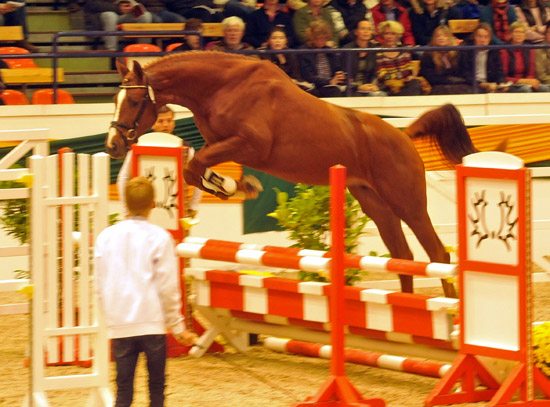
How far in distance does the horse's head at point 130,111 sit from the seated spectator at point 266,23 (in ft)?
12.7

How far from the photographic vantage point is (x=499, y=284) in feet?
13.2

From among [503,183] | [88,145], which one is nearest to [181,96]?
[503,183]

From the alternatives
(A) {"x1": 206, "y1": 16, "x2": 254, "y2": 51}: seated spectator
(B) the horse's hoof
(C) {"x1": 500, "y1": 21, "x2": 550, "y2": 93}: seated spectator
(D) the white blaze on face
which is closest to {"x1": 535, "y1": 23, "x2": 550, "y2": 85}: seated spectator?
(C) {"x1": 500, "y1": 21, "x2": 550, "y2": 93}: seated spectator

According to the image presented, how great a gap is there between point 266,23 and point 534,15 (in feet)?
10.0

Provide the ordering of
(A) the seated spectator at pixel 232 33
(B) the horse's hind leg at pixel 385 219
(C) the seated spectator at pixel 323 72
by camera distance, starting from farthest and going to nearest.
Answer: (A) the seated spectator at pixel 232 33
(C) the seated spectator at pixel 323 72
(B) the horse's hind leg at pixel 385 219

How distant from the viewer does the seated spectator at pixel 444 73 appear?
8.92 metres

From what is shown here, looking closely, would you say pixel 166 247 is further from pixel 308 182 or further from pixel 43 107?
pixel 43 107

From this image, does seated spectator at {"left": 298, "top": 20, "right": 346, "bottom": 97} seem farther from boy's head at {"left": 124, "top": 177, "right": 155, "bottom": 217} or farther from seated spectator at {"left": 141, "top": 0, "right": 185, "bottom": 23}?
boy's head at {"left": 124, "top": 177, "right": 155, "bottom": 217}

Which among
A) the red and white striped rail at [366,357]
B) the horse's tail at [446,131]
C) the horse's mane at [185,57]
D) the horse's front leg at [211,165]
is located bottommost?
the red and white striped rail at [366,357]

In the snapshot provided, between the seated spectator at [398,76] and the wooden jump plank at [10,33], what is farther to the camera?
the wooden jump plank at [10,33]

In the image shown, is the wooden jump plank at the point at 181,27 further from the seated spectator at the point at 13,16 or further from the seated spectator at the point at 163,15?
the seated spectator at the point at 13,16

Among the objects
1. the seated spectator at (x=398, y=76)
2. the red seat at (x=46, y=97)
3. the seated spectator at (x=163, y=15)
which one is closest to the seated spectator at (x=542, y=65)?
the seated spectator at (x=398, y=76)

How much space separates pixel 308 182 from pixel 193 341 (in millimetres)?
2281

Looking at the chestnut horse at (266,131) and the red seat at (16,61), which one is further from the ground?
the red seat at (16,61)
